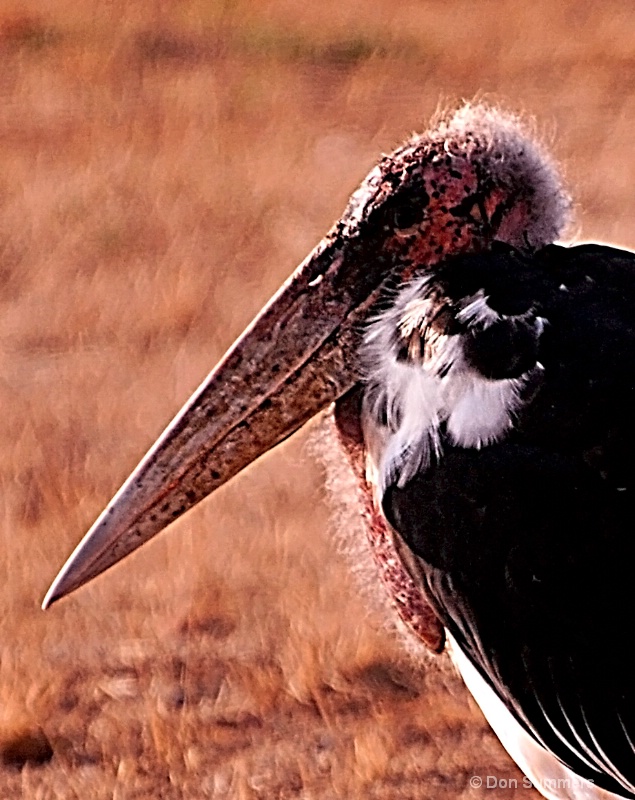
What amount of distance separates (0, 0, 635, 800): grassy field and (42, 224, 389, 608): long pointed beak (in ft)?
0.81

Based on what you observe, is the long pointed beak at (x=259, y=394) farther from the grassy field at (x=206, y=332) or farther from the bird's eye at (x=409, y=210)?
the grassy field at (x=206, y=332)

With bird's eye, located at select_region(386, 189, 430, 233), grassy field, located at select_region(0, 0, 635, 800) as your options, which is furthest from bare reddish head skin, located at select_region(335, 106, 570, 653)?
grassy field, located at select_region(0, 0, 635, 800)

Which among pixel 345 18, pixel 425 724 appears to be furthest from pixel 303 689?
pixel 345 18

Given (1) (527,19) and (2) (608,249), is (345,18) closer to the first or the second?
(1) (527,19)

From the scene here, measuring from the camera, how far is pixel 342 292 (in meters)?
2.49

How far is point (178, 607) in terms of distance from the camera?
4.21 m

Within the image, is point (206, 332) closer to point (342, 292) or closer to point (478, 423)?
point (342, 292)

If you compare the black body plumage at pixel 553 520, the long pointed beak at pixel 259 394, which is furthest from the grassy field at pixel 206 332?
the black body plumage at pixel 553 520

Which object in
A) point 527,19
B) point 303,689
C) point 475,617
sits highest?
point 527,19

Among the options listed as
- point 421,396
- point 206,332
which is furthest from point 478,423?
point 206,332

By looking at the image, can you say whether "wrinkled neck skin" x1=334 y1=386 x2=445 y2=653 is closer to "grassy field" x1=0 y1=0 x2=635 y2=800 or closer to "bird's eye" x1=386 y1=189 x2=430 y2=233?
"grassy field" x1=0 y1=0 x2=635 y2=800

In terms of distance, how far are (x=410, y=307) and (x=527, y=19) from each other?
700cm

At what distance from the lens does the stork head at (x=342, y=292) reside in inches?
97.3

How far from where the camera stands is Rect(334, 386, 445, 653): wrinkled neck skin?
2537 millimetres
